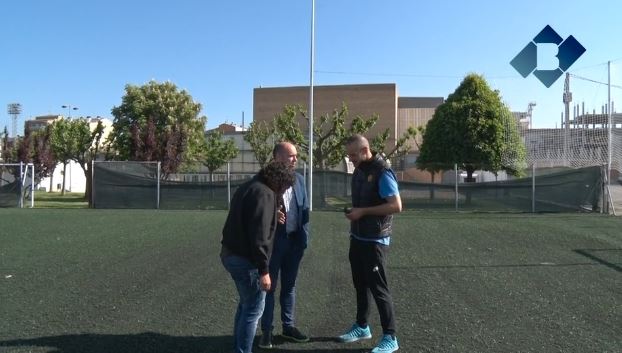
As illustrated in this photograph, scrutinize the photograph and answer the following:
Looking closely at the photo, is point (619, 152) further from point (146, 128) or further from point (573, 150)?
point (146, 128)

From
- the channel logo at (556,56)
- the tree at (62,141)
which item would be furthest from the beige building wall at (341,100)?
the channel logo at (556,56)

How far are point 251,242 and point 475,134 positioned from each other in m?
21.3

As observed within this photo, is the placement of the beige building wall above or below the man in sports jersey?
above

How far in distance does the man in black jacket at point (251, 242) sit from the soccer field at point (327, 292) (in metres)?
0.75

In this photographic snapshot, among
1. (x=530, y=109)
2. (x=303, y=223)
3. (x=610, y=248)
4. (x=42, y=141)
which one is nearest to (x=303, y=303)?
(x=303, y=223)

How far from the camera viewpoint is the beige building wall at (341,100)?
233 ft

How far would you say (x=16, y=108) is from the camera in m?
92.6

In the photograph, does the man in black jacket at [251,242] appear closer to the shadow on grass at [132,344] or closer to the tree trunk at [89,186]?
the shadow on grass at [132,344]

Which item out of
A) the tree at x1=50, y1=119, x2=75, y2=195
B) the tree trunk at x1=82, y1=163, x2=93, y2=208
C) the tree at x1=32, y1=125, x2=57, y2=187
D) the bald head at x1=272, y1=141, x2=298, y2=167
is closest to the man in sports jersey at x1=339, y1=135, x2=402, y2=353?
the bald head at x1=272, y1=141, x2=298, y2=167

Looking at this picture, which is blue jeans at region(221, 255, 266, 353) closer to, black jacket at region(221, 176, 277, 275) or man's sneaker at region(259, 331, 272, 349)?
black jacket at region(221, 176, 277, 275)

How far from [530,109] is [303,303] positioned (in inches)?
1240

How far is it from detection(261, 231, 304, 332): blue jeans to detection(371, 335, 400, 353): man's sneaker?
0.84 meters

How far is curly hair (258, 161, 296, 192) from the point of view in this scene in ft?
13.6

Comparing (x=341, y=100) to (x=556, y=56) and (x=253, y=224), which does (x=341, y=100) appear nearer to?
(x=556, y=56)
